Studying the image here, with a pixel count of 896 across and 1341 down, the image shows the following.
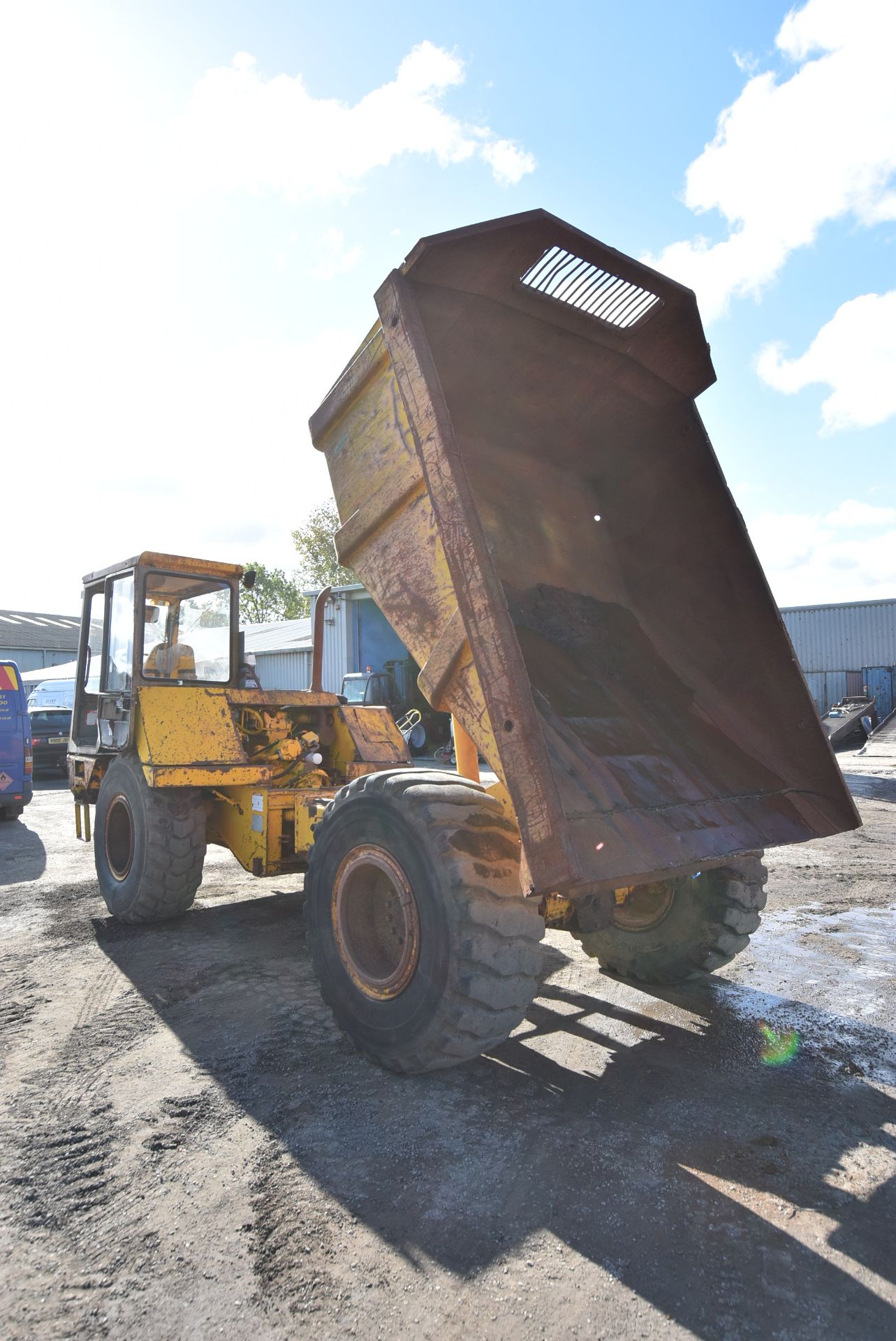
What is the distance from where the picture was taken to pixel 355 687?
21438 mm

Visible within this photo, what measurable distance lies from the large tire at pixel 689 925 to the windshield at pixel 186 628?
382cm

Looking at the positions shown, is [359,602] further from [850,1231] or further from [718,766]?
[850,1231]

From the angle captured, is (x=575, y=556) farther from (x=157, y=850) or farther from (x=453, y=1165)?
(x=157, y=850)

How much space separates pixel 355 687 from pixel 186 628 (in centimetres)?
1481

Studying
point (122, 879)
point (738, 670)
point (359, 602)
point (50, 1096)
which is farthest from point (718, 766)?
point (359, 602)

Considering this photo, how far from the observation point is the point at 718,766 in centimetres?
386

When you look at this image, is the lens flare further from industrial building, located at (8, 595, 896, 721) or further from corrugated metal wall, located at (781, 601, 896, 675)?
corrugated metal wall, located at (781, 601, 896, 675)

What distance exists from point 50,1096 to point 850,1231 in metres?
2.86

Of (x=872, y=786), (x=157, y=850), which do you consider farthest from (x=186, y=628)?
(x=872, y=786)

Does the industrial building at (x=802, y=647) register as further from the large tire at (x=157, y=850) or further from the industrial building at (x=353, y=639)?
the large tire at (x=157, y=850)

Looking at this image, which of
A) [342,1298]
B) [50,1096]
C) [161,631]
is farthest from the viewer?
[161,631]

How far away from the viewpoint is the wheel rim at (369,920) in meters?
3.33

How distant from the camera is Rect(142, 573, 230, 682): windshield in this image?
6355mm

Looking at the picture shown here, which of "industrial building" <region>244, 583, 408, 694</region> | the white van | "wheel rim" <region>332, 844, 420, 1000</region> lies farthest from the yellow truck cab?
the white van
